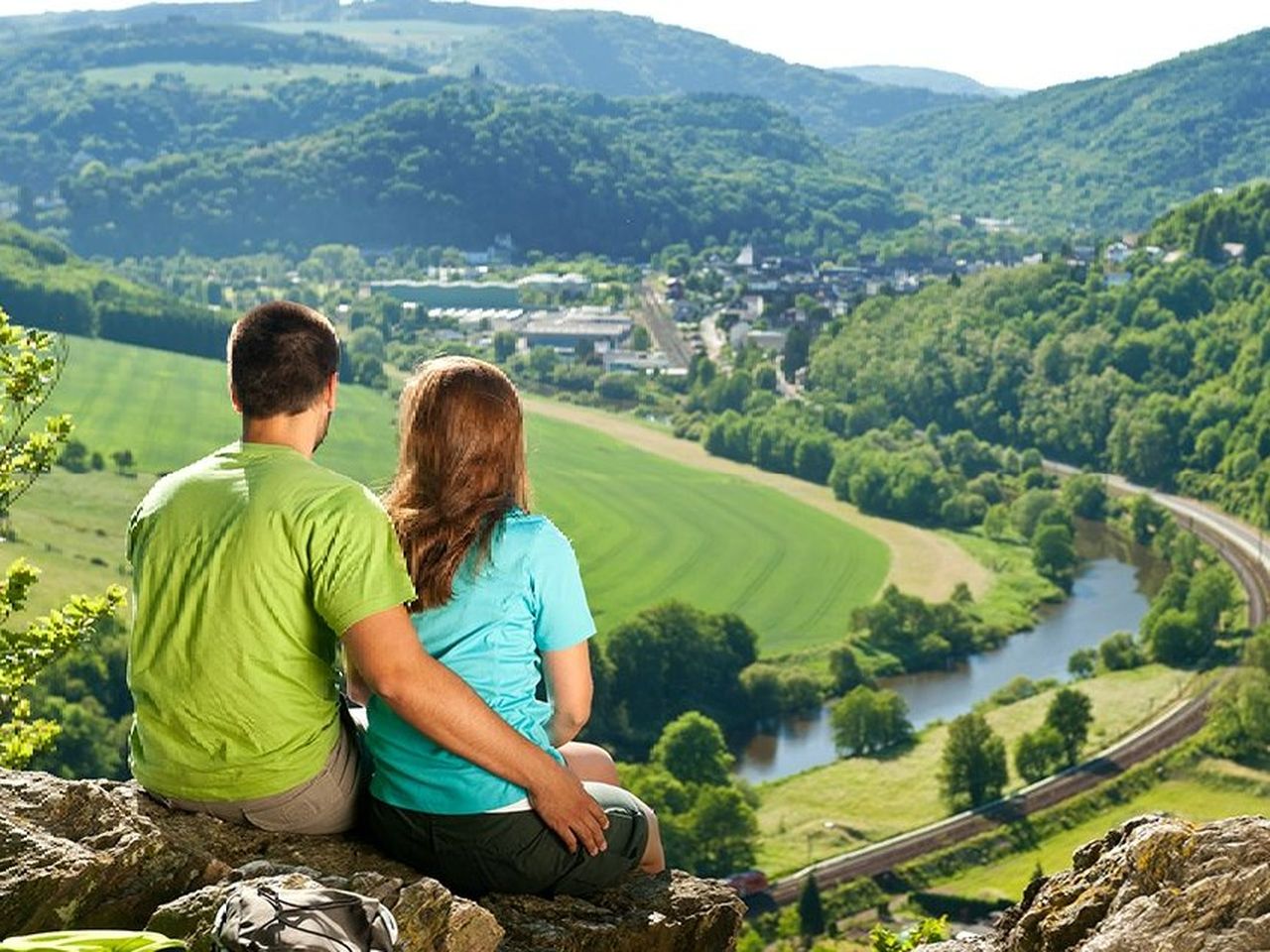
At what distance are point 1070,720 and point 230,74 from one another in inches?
4616

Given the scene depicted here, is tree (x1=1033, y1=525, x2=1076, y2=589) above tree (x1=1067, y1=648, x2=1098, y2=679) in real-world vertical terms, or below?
above

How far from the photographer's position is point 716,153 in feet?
403

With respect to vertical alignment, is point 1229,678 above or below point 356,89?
below

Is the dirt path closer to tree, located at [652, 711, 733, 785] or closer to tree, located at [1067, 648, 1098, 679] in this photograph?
tree, located at [1067, 648, 1098, 679]

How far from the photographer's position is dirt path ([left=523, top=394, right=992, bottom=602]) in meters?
42.9

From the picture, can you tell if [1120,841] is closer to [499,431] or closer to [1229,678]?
[499,431]

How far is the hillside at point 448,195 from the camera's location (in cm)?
10156

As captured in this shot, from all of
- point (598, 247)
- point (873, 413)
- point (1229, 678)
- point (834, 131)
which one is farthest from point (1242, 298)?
point (834, 131)

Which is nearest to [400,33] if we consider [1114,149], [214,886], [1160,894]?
[1114,149]

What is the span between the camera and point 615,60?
613 feet

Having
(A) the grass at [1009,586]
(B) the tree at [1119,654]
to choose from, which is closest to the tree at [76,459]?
(A) the grass at [1009,586]

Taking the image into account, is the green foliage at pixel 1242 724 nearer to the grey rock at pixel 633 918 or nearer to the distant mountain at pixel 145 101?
the grey rock at pixel 633 918

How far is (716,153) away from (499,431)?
122 metres

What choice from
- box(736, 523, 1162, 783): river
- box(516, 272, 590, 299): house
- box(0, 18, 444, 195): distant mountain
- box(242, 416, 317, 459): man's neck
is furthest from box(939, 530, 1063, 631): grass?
box(0, 18, 444, 195): distant mountain
